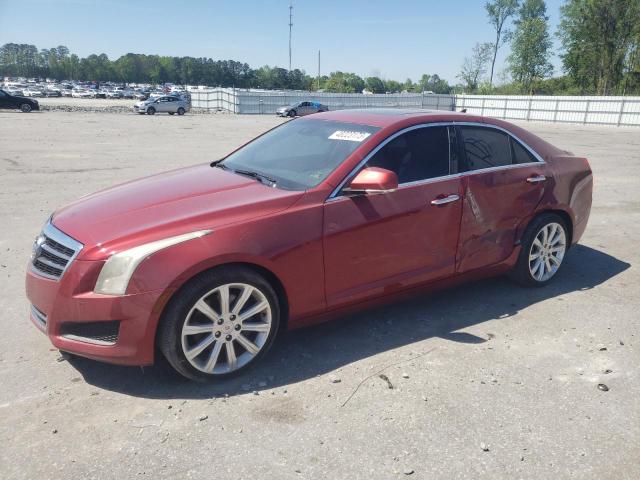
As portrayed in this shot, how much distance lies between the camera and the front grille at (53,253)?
301 cm

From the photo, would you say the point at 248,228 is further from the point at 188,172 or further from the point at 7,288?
the point at 7,288

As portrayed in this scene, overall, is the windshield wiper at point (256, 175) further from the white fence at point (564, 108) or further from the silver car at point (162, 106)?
the silver car at point (162, 106)

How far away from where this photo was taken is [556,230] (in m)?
4.91

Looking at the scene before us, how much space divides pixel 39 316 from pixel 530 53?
254 feet

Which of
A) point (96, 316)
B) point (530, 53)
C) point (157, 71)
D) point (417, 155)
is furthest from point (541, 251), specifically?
point (157, 71)

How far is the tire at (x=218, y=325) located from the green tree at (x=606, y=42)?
2253 inches

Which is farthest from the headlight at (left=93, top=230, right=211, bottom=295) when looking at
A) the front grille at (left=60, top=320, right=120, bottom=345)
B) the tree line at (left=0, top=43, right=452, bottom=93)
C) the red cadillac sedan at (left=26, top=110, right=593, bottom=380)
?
the tree line at (left=0, top=43, right=452, bottom=93)

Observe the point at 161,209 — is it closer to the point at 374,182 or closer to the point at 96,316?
the point at 96,316

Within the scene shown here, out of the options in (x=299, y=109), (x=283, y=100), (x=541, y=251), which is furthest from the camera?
(x=283, y=100)

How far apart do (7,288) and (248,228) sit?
2908 mm

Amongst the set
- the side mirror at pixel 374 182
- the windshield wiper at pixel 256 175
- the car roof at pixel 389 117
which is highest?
the car roof at pixel 389 117

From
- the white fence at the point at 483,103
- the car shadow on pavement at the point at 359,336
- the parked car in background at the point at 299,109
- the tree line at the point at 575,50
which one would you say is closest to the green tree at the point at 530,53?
the tree line at the point at 575,50

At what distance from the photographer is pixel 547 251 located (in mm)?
4891

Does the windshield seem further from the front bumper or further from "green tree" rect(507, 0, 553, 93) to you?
"green tree" rect(507, 0, 553, 93)
